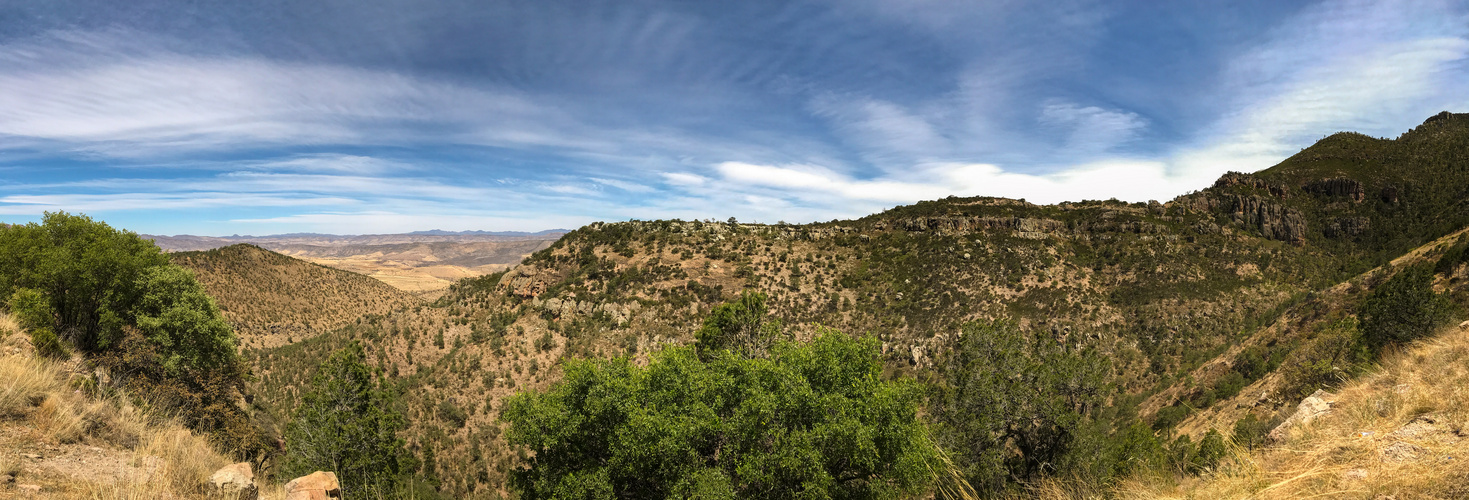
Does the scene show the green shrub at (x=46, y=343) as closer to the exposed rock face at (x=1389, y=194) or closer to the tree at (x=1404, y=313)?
the tree at (x=1404, y=313)

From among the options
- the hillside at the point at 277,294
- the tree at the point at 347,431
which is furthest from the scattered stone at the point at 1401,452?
the hillside at the point at 277,294

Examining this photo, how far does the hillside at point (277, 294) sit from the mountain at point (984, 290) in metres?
1.45

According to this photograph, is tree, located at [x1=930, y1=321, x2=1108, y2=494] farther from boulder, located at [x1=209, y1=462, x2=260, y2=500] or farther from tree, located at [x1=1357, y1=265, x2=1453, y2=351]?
boulder, located at [x1=209, y1=462, x2=260, y2=500]

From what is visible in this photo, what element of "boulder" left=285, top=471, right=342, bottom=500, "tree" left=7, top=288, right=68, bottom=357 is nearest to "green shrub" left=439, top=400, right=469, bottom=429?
"tree" left=7, top=288, right=68, bottom=357

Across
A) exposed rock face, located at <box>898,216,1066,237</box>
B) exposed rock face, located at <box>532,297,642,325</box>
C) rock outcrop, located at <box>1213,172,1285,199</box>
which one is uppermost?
rock outcrop, located at <box>1213,172,1285,199</box>

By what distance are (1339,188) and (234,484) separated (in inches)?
4756

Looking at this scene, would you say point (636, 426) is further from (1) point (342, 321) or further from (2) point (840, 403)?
(1) point (342, 321)

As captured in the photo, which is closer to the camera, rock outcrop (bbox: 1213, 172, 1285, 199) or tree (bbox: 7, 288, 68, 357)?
tree (bbox: 7, 288, 68, 357)

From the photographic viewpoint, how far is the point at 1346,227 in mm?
67812

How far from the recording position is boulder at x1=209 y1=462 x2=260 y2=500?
705 cm

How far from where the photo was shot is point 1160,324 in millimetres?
44938

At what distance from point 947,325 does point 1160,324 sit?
20.4 m

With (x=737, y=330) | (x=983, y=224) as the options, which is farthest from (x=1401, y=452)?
(x=983, y=224)

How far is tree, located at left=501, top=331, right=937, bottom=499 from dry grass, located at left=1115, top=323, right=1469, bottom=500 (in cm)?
608
